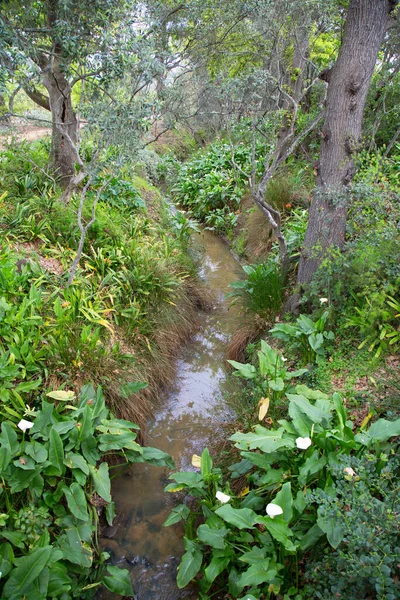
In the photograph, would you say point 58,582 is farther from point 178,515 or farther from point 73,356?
point 73,356

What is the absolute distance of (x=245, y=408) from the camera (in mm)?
3871

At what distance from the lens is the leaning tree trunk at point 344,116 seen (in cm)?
415

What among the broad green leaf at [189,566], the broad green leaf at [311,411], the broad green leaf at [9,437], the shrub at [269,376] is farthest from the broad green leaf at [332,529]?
the broad green leaf at [9,437]

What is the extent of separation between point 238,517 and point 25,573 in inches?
50.0

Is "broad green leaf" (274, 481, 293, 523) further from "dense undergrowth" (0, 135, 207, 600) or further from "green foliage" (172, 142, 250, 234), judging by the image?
"green foliage" (172, 142, 250, 234)

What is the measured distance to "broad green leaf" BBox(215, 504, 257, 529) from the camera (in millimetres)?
2531

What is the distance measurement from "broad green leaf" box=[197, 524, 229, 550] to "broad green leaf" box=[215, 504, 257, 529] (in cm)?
16

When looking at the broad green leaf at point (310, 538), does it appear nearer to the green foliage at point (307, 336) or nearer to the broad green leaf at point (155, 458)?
the broad green leaf at point (155, 458)

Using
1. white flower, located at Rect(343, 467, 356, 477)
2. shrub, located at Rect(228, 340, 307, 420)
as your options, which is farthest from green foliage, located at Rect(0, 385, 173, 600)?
white flower, located at Rect(343, 467, 356, 477)

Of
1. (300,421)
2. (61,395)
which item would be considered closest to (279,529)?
(300,421)

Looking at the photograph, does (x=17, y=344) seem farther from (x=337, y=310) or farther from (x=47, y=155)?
(x=47, y=155)

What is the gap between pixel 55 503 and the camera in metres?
2.90

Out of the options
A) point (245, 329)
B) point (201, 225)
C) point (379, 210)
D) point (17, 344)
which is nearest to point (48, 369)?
point (17, 344)

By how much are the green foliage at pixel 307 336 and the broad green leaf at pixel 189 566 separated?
2.03 metres
